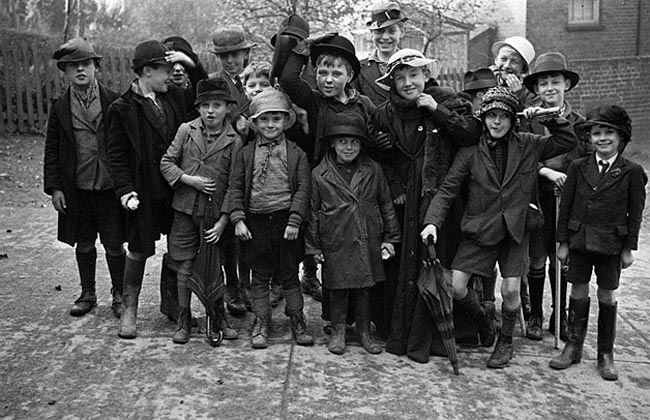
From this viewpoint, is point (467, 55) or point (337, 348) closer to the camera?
point (337, 348)

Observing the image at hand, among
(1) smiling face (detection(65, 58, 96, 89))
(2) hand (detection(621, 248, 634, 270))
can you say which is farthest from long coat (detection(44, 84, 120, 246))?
(2) hand (detection(621, 248, 634, 270))

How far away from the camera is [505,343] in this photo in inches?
178

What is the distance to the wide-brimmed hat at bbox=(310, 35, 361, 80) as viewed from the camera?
4.71 m

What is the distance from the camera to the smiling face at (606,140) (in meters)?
4.25

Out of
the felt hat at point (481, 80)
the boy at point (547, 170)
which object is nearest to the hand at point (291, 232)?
the boy at point (547, 170)

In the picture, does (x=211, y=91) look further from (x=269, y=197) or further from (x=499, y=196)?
(x=499, y=196)

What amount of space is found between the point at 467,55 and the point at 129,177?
2060 cm

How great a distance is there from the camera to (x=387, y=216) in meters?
4.69

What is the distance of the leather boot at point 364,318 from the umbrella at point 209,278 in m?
0.93

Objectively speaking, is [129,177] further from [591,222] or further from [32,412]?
[591,222]

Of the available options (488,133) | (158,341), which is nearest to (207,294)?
(158,341)

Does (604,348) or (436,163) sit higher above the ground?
(436,163)

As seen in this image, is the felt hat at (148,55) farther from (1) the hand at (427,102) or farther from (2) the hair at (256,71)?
(1) the hand at (427,102)

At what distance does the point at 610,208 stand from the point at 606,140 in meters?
0.41
